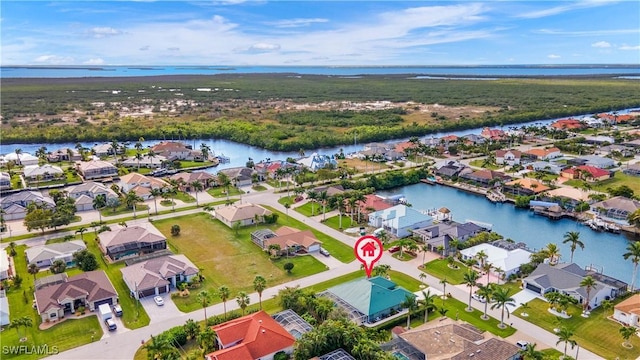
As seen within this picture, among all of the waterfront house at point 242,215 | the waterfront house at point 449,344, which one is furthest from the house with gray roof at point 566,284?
the waterfront house at point 242,215

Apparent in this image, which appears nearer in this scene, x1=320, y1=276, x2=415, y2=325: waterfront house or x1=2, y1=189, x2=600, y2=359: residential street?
x1=2, y1=189, x2=600, y2=359: residential street

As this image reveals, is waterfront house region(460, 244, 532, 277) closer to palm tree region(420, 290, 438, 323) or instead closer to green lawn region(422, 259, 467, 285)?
green lawn region(422, 259, 467, 285)

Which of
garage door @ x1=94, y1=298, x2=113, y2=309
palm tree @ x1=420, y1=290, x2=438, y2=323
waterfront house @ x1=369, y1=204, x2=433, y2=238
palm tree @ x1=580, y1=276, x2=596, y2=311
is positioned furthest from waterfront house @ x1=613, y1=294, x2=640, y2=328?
garage door @ x1=94, y1=298, x2=113, y2=309

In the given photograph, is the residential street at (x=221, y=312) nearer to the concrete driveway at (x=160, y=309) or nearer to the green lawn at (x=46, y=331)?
the concrete driveway at (x=160, y=309)

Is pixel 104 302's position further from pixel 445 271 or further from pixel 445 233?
pixel 445 233

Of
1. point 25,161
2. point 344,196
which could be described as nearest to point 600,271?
point 344,196
